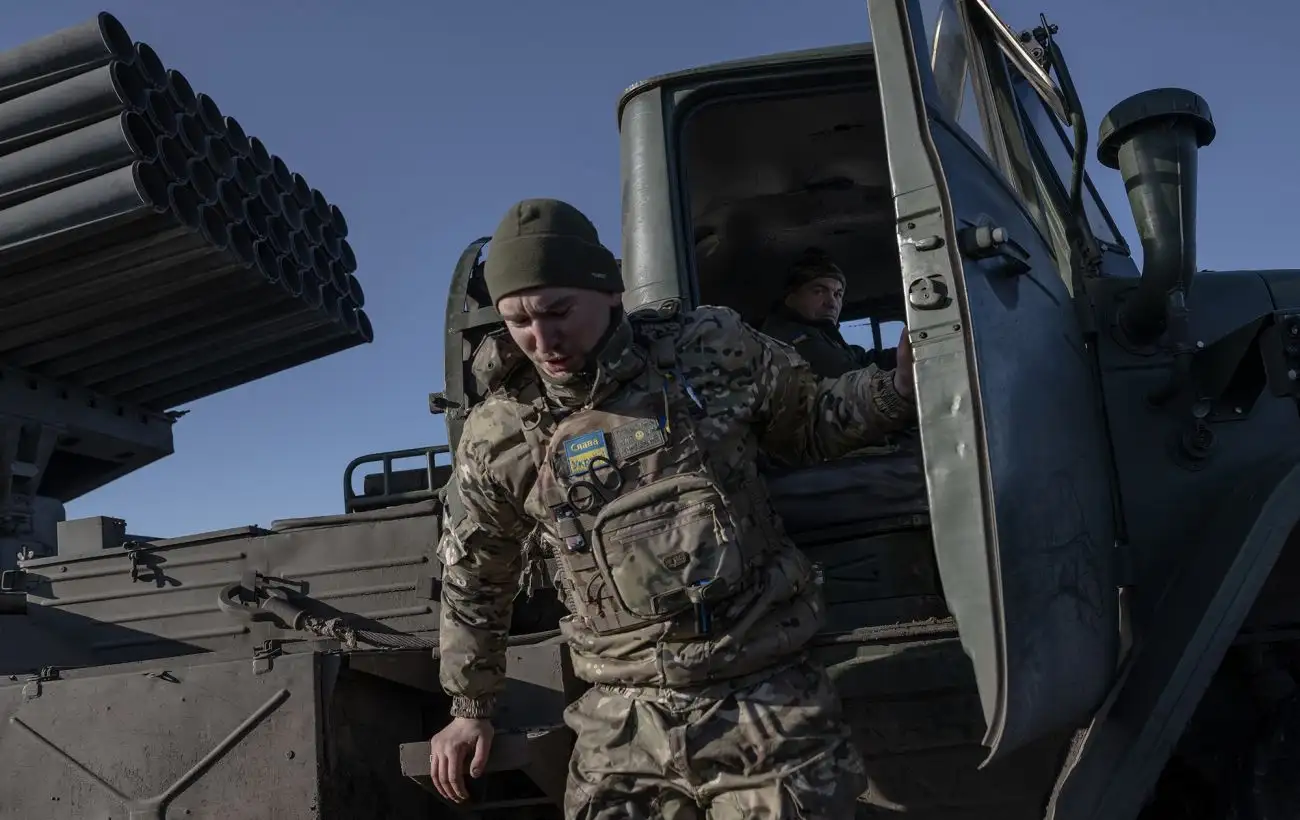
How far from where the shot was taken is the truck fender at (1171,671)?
1902 mm

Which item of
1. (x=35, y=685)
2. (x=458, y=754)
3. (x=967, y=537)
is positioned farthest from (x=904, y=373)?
(x=35, y=685)

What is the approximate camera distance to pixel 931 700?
2.28 meters

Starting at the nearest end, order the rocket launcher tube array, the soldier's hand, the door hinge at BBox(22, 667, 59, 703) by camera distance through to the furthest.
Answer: the soldier's hand < the door hinge at BBox(22, 667, 59, 703) < the rocket launcher tube array

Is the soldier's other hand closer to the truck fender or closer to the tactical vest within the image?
the tactical vest

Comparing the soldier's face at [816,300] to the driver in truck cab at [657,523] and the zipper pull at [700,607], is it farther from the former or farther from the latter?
the zipper pull at [700,607]

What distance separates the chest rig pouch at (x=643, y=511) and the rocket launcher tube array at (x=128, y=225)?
16.7 feet

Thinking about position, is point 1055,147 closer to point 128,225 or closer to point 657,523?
point 657,523

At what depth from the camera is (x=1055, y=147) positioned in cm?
302

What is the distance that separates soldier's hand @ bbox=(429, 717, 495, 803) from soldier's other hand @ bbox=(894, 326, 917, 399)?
3.36ft

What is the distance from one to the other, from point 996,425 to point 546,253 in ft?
2.61

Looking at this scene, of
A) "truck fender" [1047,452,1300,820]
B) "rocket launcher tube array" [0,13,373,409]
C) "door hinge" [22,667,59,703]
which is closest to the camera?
"truck fender" [1047,452,1300,820]

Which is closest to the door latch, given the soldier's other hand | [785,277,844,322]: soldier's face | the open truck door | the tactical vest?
the open truck door

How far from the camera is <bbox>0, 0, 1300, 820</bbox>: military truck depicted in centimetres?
184

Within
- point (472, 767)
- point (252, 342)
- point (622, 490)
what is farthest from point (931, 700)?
point (252, 342)
